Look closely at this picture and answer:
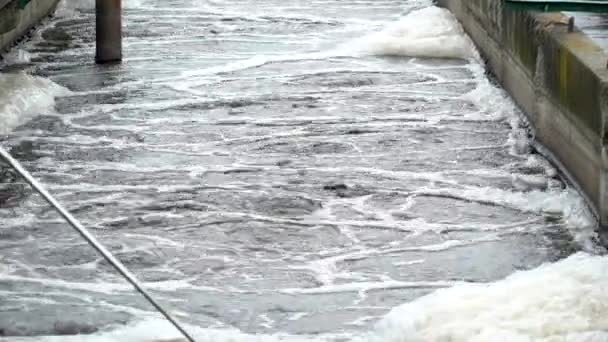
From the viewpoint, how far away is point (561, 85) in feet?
34.2

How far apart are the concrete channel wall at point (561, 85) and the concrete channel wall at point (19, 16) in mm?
4624

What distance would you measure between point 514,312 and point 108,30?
26.5 feet

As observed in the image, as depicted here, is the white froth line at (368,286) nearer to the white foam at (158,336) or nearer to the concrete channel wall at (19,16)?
the white foam at (158,336)

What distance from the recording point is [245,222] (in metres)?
9.62

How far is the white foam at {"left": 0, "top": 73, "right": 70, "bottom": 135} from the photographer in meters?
12.4

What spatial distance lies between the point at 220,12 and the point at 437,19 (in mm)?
3374

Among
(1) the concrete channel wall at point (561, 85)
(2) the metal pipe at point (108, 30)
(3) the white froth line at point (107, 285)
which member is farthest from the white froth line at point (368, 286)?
(2) the metal pipe at point (108, 30)

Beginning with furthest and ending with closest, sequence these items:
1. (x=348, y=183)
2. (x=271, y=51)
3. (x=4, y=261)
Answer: (x=271, y=51) → (x=348, y=183) → (x=4, y=261)

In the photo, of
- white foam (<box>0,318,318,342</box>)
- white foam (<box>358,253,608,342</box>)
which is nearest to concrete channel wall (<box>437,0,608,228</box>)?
white foam (<box>358,253,608,342</box>)

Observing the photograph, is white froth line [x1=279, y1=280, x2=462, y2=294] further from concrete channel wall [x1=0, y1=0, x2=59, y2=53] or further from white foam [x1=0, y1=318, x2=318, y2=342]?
concrete channel wall [x1=0, y1=0, x2=59, y2=53]

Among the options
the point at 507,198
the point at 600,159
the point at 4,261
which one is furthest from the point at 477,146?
the point at 4,261

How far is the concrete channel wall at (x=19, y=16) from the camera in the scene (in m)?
13.6

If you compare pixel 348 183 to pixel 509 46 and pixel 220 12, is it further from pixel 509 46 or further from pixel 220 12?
pixel 220 12

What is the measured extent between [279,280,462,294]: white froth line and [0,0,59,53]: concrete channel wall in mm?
5757
